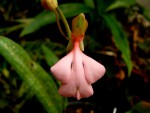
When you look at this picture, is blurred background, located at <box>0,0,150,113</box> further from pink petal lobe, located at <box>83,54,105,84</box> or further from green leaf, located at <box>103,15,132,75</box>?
pink petal lobe, located at <box>83,54,105,84</box>

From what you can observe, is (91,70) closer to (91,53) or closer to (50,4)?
(50,4)

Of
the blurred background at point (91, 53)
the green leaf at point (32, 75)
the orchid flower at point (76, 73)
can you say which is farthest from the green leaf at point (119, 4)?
the orchid flower at point (76, 73)

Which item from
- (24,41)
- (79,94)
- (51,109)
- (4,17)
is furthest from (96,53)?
(79,94)

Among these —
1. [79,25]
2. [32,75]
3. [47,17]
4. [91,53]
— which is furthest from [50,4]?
[91,53]

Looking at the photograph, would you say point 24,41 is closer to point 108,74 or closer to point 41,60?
point 41,60

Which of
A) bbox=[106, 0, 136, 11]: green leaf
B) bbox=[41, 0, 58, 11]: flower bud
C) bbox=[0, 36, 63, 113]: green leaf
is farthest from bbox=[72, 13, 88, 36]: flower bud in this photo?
bbox=[106, 0, 136, 11]: green leaf
